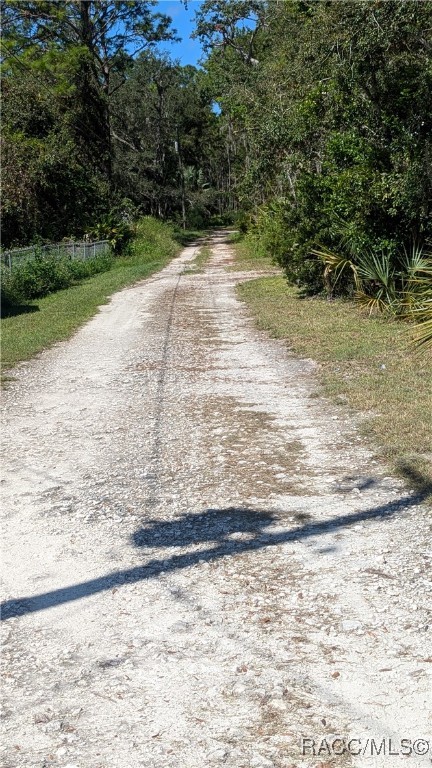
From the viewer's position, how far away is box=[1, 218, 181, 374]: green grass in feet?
41.8

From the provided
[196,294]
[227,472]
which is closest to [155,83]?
[196,294]

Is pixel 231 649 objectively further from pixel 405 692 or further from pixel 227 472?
pixel 227 472

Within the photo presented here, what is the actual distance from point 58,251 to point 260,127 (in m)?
9.99

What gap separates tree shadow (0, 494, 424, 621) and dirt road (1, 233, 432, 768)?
16 mm

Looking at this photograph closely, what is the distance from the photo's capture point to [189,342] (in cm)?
1284

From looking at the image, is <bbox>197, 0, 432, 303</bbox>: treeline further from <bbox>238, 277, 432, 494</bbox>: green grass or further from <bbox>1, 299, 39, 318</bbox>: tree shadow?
<bbox>1, 299, 39, 318</bbox>: tree shadow

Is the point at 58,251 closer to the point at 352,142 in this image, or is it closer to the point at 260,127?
the point at 260,127

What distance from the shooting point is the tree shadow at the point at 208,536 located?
4.34 m

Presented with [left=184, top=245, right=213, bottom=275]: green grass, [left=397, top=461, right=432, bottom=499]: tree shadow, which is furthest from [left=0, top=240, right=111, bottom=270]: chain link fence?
[left=397, top=461, right=432, bottom=499]: tree shadow

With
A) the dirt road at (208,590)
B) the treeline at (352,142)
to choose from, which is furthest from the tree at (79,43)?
the dirt road at (208,590)

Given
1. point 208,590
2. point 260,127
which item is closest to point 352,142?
point 260,127

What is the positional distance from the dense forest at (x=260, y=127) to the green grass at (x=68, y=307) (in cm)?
271

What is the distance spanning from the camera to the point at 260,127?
57.0ft

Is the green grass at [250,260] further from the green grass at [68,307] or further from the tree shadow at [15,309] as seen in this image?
the tree shadow at [15,309]
